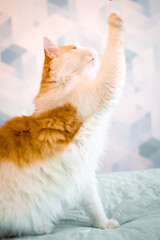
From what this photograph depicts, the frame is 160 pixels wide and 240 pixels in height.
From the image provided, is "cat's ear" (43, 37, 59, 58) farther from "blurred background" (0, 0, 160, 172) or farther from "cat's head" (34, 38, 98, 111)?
"blurred background" (0, 0, 160, 172)

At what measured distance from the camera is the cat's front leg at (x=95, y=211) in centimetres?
101

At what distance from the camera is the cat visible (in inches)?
36.2

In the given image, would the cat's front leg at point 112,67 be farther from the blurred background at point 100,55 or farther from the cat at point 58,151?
the blurred background at point 100,55

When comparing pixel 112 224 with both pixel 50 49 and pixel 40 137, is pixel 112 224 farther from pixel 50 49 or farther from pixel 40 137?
pixel 50 49

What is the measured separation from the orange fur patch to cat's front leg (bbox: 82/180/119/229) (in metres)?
0.27

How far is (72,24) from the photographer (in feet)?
8.29

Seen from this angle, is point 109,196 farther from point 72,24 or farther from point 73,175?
point 72,24

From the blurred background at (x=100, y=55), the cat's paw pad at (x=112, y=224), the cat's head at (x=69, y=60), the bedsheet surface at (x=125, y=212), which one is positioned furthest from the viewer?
A: the blurred background at (x=100, y=55)

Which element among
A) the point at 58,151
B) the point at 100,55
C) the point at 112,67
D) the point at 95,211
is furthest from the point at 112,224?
the point at 100,55

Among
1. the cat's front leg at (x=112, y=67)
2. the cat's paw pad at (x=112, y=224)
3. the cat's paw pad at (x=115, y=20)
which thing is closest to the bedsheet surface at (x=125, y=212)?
the cat's paw pad at (x=112, y=224)

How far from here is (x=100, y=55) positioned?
255cm

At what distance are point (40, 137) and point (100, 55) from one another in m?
1.83

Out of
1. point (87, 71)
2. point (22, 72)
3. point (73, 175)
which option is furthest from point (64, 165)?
point (22, 72)

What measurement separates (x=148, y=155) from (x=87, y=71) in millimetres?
1705
